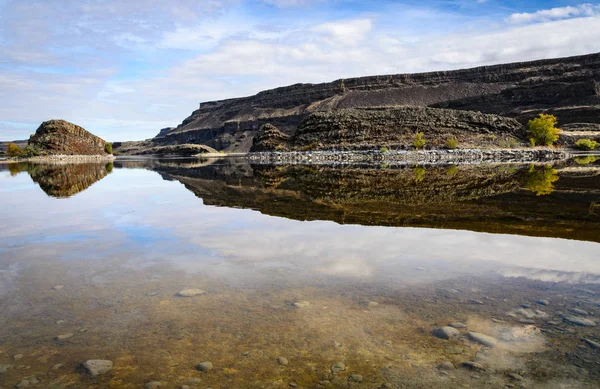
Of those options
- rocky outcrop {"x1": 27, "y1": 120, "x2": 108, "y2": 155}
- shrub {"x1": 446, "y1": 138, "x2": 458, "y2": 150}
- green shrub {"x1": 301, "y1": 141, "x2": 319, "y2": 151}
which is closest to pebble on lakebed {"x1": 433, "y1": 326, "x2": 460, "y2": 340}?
shrub {"x1": 446, "y1": 138, "x2": 458, "y2": 150}

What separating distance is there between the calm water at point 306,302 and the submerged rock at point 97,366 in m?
0.08

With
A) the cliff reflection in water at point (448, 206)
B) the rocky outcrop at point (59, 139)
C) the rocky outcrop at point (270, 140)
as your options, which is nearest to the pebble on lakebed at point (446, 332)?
the cliff reflection in water at point (448, 206)

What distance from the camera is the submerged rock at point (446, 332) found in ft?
16.2

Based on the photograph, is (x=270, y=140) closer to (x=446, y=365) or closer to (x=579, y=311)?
(x=579, y=311)

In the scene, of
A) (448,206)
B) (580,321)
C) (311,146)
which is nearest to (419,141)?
(311,146)

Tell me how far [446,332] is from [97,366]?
12.2ft

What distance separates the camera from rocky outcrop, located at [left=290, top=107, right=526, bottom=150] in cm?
8319

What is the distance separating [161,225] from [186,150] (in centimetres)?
15871

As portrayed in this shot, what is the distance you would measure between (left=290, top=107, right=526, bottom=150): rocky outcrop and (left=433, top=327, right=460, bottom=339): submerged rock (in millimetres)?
77263

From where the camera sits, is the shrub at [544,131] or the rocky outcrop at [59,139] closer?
the shrub at [544,131]

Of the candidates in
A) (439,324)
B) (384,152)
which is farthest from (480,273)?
(384,152)

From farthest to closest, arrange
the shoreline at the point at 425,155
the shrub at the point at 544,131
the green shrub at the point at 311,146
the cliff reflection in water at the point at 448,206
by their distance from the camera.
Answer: the green shrub at the point at 311,146 → the shrub at the point at 544,131 → the shoreline at the point at 425,155 → the cliff reflection in water at the point at 448,206

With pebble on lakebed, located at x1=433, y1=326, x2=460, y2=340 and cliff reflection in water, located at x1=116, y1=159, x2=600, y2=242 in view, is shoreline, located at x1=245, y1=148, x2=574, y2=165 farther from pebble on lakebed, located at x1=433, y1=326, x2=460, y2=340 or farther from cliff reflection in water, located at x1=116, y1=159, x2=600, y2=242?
pebble on lakebed, located at x1=433, y1=326, x2=460, y2=340

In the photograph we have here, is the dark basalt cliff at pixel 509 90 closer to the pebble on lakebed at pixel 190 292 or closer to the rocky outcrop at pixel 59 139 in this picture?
the rocky outcrop at pixel 59 139
